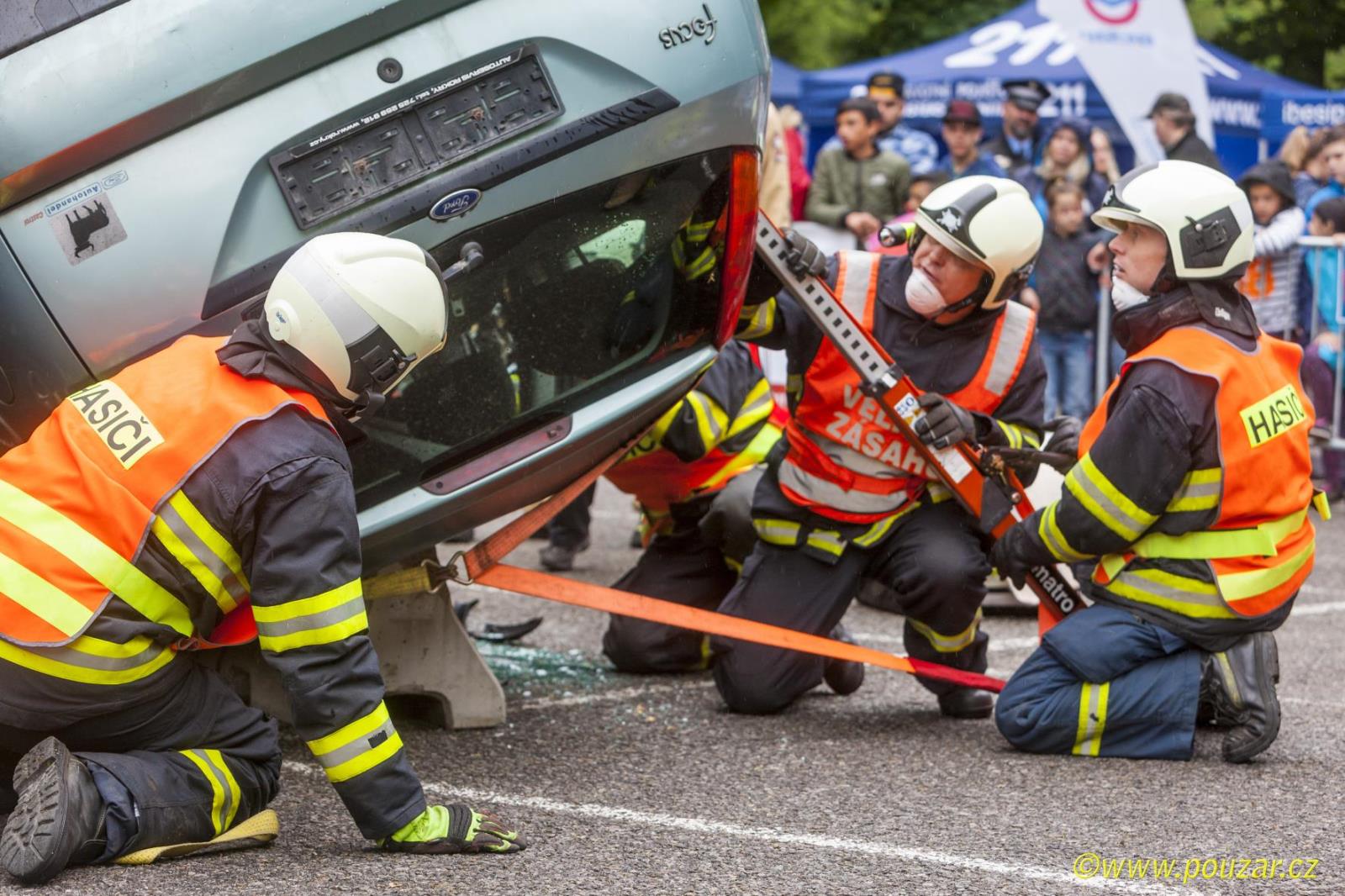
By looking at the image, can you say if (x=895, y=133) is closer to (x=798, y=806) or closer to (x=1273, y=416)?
(x=1273, y=416)

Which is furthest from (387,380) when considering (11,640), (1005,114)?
(1005,114)

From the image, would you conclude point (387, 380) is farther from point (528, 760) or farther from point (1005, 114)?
point (1005, 114)

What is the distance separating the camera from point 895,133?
12.4 metres

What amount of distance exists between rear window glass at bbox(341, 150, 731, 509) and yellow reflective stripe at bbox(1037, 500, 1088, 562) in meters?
1.07

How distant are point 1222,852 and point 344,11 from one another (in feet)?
8.45

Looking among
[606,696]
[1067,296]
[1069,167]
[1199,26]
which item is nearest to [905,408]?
[606,696]

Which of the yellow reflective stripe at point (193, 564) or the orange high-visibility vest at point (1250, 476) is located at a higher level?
the yellow reflective stripe at point (193, 564)

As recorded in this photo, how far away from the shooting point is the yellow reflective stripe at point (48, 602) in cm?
327

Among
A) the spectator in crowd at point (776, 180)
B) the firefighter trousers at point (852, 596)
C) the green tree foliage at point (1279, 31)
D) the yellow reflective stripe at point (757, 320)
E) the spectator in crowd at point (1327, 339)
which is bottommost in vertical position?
the green tree foliage at point (1279, 31)

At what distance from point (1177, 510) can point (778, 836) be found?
1383mm

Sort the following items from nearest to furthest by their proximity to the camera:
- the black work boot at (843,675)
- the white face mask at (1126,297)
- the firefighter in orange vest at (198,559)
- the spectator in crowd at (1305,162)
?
1. the firefighter in orange vest at (198,559)
2. the white face mask at (1126,297)
3. the black work boot at (843,675)
4. the spectator in crowd at (1305,162)

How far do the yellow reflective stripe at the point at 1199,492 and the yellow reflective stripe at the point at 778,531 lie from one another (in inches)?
46.2

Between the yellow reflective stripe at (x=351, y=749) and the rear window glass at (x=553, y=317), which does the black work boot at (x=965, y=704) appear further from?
the yellow reflective stripe at (x=351, y=749)

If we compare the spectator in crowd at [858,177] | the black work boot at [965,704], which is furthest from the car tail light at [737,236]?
the spectator in crowd at [858,177]
